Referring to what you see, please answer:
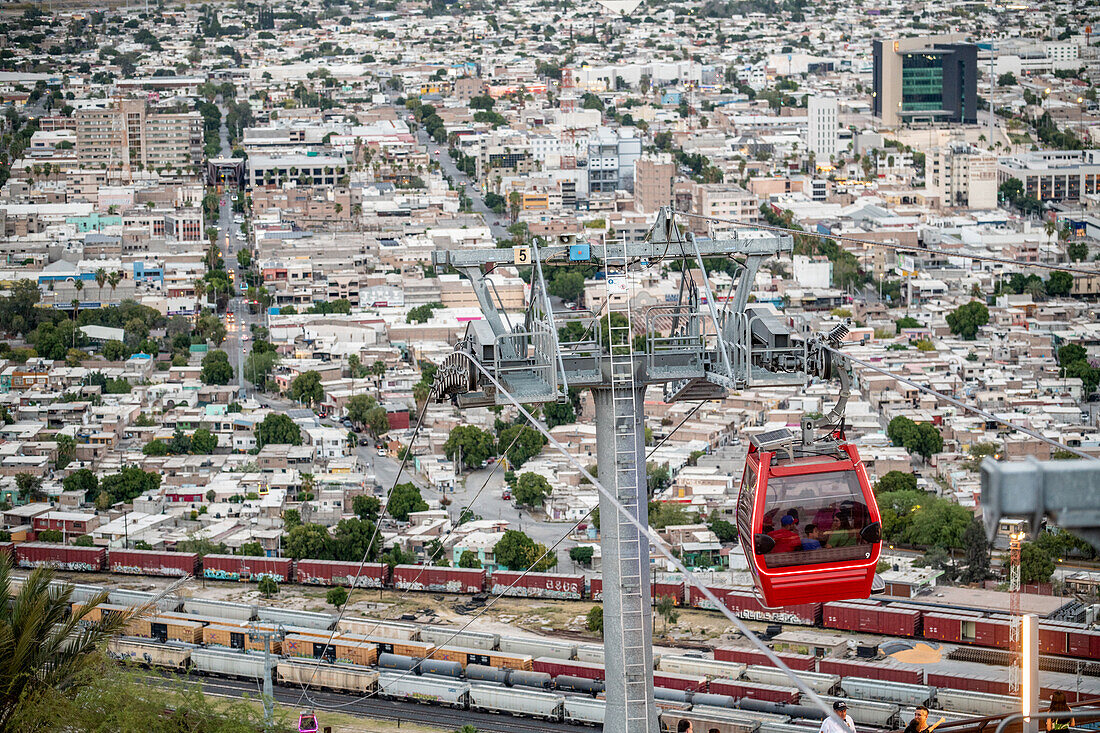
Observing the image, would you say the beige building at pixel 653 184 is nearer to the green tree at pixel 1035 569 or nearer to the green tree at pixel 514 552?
the green tree at pixel 514 552

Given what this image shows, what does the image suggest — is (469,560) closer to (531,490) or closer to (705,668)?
(531,490)

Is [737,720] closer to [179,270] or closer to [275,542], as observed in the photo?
[275,542]

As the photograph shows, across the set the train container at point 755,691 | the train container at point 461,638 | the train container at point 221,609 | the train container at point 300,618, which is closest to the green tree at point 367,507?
the train container at point 221,609

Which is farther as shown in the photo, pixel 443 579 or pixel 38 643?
pixel 443 579

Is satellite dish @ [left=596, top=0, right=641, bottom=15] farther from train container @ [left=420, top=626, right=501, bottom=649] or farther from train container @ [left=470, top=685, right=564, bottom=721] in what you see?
train container @ [left=470, top=685, right=564, bottom=721]

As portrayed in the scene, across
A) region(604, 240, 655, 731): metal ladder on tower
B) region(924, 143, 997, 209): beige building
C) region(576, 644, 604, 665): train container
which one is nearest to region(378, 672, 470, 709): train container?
region(576, 644, 604, 665): train container

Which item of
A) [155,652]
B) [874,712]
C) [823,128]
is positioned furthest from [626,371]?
[823,128]
